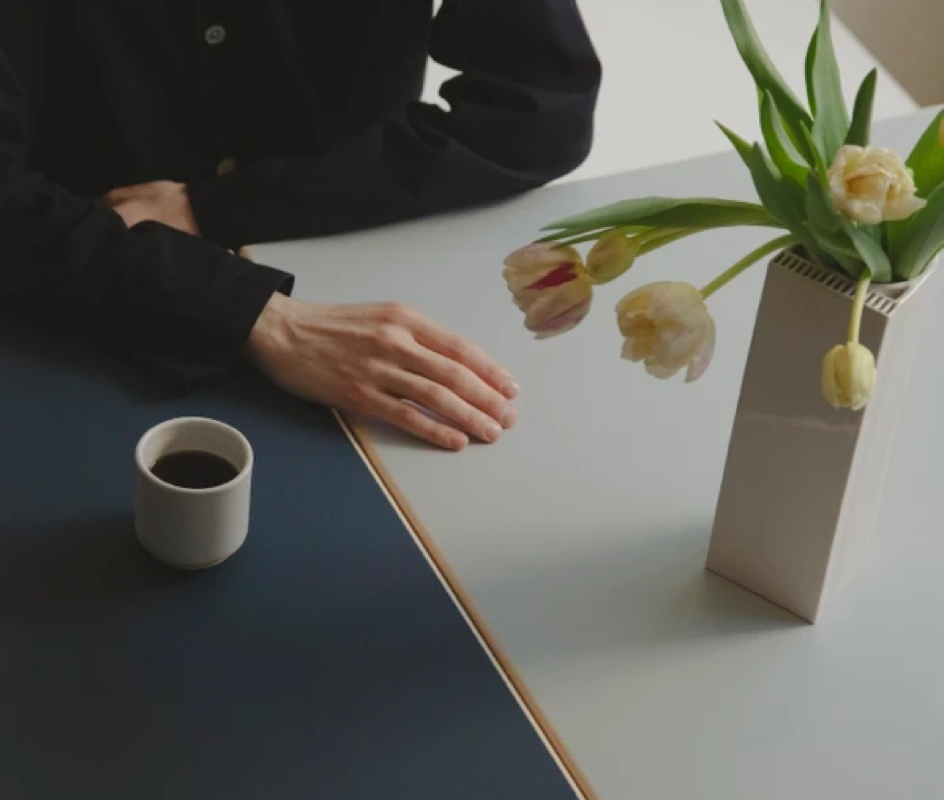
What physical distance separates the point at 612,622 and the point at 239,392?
374 millimetres

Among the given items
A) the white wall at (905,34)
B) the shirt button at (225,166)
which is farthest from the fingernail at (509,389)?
the white wall at (905,34)

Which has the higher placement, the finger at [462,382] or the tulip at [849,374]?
the tulip at [849,374]

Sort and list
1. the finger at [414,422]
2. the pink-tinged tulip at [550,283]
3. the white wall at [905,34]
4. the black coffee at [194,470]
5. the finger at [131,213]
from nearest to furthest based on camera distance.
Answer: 1. the pink-tinged tulip at [550,283]
2. the black coffee at [194,470]
3. the finger at [414,422]
4. the finger at [131,213]
5. the white wall at [905,34]

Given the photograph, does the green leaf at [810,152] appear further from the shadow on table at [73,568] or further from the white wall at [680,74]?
the white wall at [680,74]

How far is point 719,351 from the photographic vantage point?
122 centimetres

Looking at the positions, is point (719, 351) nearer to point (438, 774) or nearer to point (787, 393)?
point (787, 393)

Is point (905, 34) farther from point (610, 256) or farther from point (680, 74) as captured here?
point (610, 256)

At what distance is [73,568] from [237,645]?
0.14 metres

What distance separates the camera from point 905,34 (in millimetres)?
2836

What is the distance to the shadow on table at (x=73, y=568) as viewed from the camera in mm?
922

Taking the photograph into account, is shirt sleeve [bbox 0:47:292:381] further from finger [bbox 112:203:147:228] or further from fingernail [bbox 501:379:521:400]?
fingernail [bbox 501:379:521:400]

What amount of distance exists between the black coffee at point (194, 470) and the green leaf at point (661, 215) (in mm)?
295

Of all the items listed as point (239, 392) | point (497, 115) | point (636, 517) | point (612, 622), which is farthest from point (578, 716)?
point (497, 115)

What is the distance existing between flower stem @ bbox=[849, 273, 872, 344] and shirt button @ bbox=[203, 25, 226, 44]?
0.80 meters
